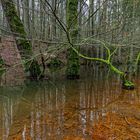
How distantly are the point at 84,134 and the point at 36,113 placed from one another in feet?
5.13

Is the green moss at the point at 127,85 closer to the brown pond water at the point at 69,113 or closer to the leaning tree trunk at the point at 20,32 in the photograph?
the brown pond water at the point at 69,113

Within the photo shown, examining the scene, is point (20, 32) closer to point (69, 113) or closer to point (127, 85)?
point (127, 85)

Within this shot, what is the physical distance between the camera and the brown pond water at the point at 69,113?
4.50m

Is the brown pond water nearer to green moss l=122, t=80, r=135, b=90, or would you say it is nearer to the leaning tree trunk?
green moss l=122, t=80, r=135, b=90

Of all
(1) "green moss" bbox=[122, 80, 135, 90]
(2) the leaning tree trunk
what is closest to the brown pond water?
(1) "green moss" bbox=[122, 80, 135, 90]

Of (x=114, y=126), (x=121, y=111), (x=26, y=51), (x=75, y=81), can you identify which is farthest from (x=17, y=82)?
(x=114, y=126)

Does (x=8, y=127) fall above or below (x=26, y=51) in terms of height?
below

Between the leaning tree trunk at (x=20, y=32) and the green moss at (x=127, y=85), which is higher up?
the leaning tree trunk at (x=20, y=32)

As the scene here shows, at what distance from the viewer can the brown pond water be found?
4.50 m

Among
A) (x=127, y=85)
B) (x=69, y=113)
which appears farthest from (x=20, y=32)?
(x=69, y=113)

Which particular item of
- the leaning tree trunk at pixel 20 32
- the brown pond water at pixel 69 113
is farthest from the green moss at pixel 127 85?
the leaning tree trunk at pixel 20 32

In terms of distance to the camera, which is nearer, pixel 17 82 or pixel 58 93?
pixel 58 93

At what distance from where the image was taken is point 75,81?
396 inches

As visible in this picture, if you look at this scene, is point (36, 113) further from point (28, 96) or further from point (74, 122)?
point (28, 96)
